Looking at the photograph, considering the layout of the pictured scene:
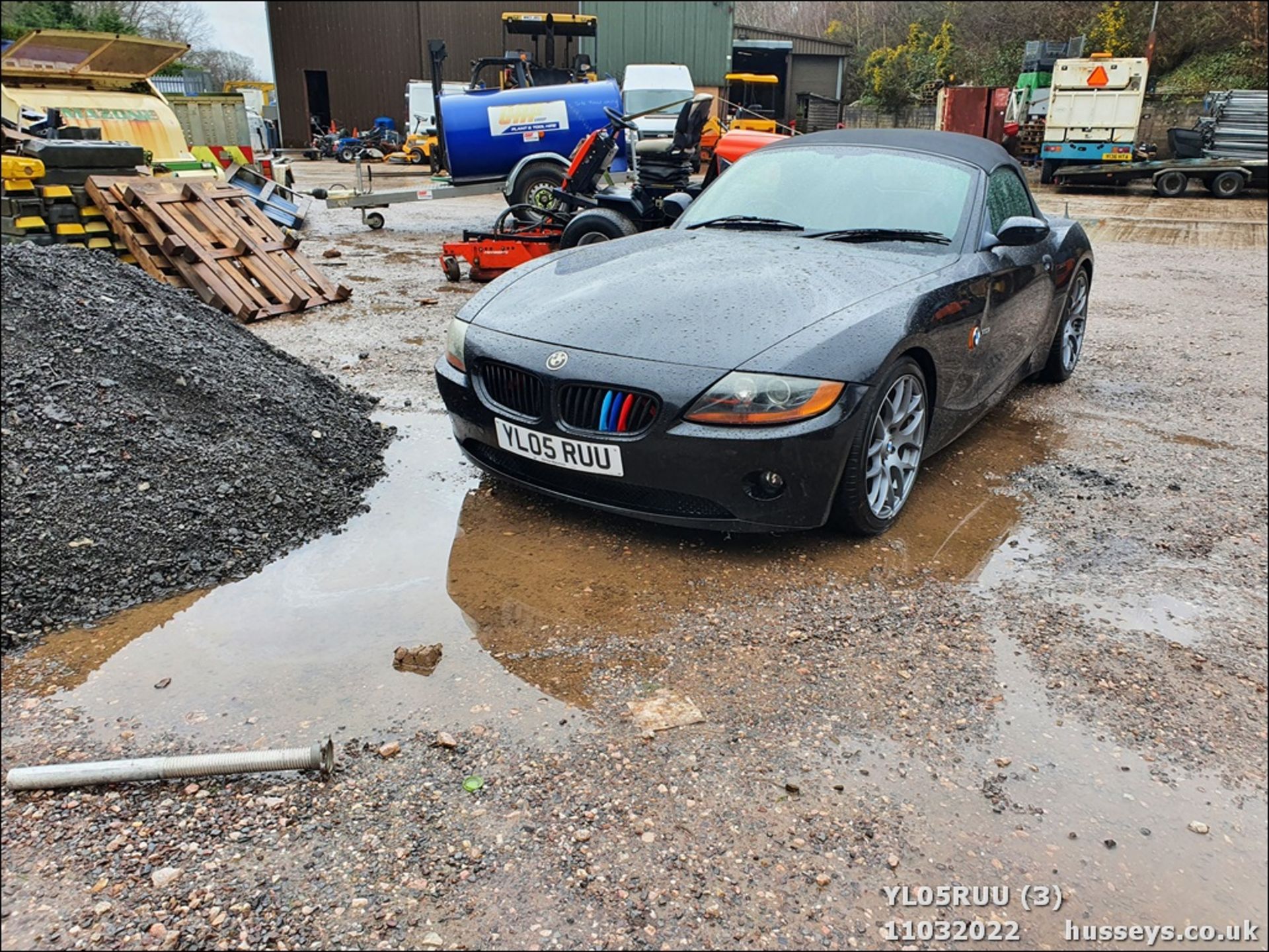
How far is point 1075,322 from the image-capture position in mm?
6164

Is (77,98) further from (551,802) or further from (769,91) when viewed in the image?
(769,91)

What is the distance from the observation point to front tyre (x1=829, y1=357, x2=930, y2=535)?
3424 mm

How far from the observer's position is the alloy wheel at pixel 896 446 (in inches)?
142

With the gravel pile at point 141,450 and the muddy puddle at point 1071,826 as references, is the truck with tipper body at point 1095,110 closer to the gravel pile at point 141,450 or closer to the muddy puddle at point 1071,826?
the gravel pile at point 141,450

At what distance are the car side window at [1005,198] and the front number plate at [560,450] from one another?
8.15 ft

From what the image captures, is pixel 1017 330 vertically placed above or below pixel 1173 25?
below

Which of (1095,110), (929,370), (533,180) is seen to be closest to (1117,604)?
(929,370)

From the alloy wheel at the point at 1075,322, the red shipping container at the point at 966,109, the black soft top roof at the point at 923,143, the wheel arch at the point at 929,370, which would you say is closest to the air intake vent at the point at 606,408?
the wheel arch at the point at 929,370

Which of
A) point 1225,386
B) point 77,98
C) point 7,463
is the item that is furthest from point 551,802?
A: point 77,98

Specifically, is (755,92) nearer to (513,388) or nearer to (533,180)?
(533,180)

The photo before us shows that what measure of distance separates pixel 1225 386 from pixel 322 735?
610 cm

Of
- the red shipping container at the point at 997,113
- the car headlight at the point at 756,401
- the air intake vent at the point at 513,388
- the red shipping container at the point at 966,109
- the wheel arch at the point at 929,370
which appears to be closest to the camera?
the car headlight at the point at 756,401

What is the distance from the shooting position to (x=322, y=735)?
98.4 inches

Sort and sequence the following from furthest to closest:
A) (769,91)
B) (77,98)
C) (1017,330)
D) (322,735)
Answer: (769,91)
(77,98)
(1017,330)
(322,735)
